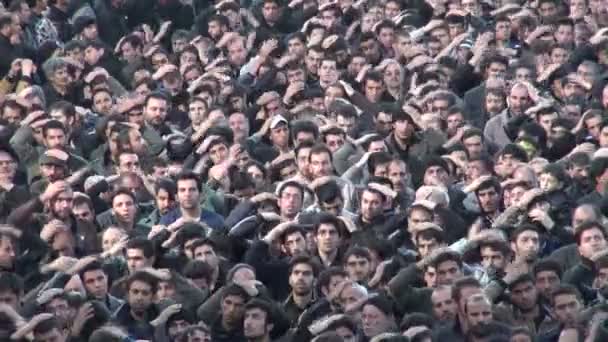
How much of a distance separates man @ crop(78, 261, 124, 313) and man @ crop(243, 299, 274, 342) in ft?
3.63

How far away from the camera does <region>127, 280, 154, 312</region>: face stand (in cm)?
2127

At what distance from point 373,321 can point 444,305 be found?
67 centimetres

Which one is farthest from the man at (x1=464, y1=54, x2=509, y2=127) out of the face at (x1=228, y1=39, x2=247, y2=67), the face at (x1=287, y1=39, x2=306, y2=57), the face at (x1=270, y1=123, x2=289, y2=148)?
the face at (x1=228, y1=39, x2=247, y2=67)

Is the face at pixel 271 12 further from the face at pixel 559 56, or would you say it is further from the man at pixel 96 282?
the man at pixel 96 282

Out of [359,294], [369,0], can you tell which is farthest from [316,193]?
[369,0]

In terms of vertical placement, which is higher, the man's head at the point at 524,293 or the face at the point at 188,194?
the face at the point at 188,194

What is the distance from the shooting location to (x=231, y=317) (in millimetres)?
21188

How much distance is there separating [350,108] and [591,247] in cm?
423

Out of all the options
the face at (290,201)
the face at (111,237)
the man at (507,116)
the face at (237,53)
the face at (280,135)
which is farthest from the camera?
the face at (237,53)

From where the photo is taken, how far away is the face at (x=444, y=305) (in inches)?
838

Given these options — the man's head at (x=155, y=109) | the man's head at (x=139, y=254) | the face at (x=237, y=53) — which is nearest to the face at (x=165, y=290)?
the man's head at (x=139, y=254)

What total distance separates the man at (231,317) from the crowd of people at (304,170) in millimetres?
16

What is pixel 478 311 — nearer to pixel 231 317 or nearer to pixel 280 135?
pixel 231 317

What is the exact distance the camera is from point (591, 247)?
22.5 m
